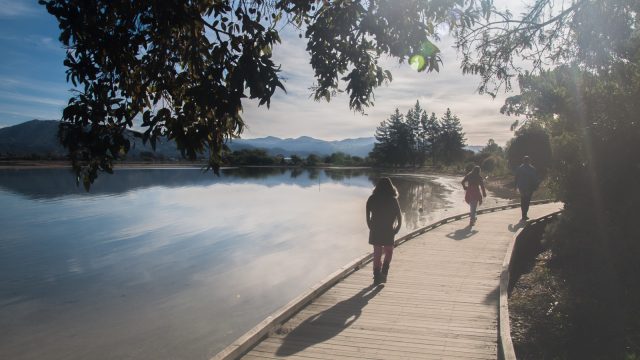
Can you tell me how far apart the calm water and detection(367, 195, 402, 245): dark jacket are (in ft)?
10.5

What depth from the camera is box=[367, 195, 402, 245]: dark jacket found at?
7.79 metres

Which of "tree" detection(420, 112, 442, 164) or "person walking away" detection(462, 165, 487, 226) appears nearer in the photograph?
"person walking away" detection(462, 165, 487, 226)

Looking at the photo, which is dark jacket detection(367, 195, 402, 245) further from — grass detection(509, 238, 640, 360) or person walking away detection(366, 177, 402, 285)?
grass detection(509, 238, 640, 360)

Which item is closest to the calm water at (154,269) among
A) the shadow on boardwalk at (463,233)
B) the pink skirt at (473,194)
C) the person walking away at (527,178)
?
the shadow on boardwalk at (463,233)

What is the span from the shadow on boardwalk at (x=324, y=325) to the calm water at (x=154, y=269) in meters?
2.41

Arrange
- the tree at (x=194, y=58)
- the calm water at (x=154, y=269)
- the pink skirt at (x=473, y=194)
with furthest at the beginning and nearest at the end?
1. the pink skirt at (x=473, y=194)
2. the calm water at (x=154, y=269)
3. the tree at (x=194, y=58)

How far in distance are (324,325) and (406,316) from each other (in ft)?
4.15

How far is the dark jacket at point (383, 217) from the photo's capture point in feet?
25.5

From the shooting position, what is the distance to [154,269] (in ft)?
42.7

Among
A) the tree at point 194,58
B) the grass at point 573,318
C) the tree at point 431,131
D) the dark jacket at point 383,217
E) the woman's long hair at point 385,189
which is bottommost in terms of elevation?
the grass at point 573,318

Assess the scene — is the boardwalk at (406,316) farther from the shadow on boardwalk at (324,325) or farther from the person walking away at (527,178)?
the person walking away at (527,178)

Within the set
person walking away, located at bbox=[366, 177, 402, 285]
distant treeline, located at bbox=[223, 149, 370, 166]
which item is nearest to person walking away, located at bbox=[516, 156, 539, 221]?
person walking away, located at bbox=[366, 177, 402, 285]

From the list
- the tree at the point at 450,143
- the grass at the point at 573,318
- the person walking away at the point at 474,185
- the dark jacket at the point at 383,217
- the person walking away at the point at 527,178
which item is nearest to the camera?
the grass at the point at 573,318

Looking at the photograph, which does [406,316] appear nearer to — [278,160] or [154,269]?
[154,269]
